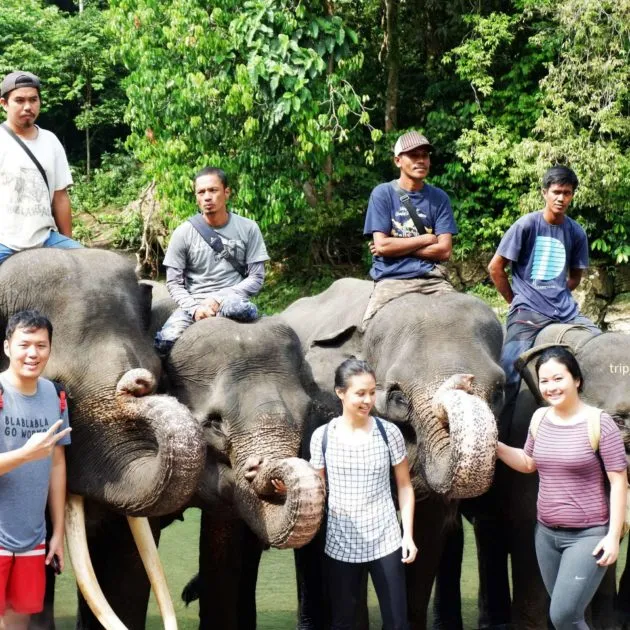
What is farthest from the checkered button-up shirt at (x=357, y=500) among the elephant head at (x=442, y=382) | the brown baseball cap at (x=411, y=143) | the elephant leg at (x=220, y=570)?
the brown baseball cap at (x=411, y=143)

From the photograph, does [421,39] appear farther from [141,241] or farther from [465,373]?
[465,373]

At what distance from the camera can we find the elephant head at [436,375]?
5062 mm

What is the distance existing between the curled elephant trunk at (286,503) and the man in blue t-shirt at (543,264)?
6.55 feet

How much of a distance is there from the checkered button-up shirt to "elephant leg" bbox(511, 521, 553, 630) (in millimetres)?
1597

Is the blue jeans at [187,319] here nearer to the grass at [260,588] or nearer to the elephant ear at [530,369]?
the elephant ear at [530,369]

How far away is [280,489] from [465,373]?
3.83 feet

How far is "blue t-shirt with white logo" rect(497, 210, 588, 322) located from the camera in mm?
6609

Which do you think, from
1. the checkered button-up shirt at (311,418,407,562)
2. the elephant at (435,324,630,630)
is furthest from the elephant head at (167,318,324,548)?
the elephant at (435,324,630,630)

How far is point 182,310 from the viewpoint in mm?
5789

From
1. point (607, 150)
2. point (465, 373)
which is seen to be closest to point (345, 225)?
point (607, 150)

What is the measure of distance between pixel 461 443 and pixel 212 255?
1.65 m

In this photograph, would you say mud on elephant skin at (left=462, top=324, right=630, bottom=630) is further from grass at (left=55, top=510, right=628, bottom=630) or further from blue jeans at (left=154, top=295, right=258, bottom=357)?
blue jeans at (left=154, top=295, right=258, bottom=357)

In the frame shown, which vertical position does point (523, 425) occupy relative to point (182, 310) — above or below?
below

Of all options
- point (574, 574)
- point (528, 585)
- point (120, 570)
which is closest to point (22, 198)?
point (120, 570)
